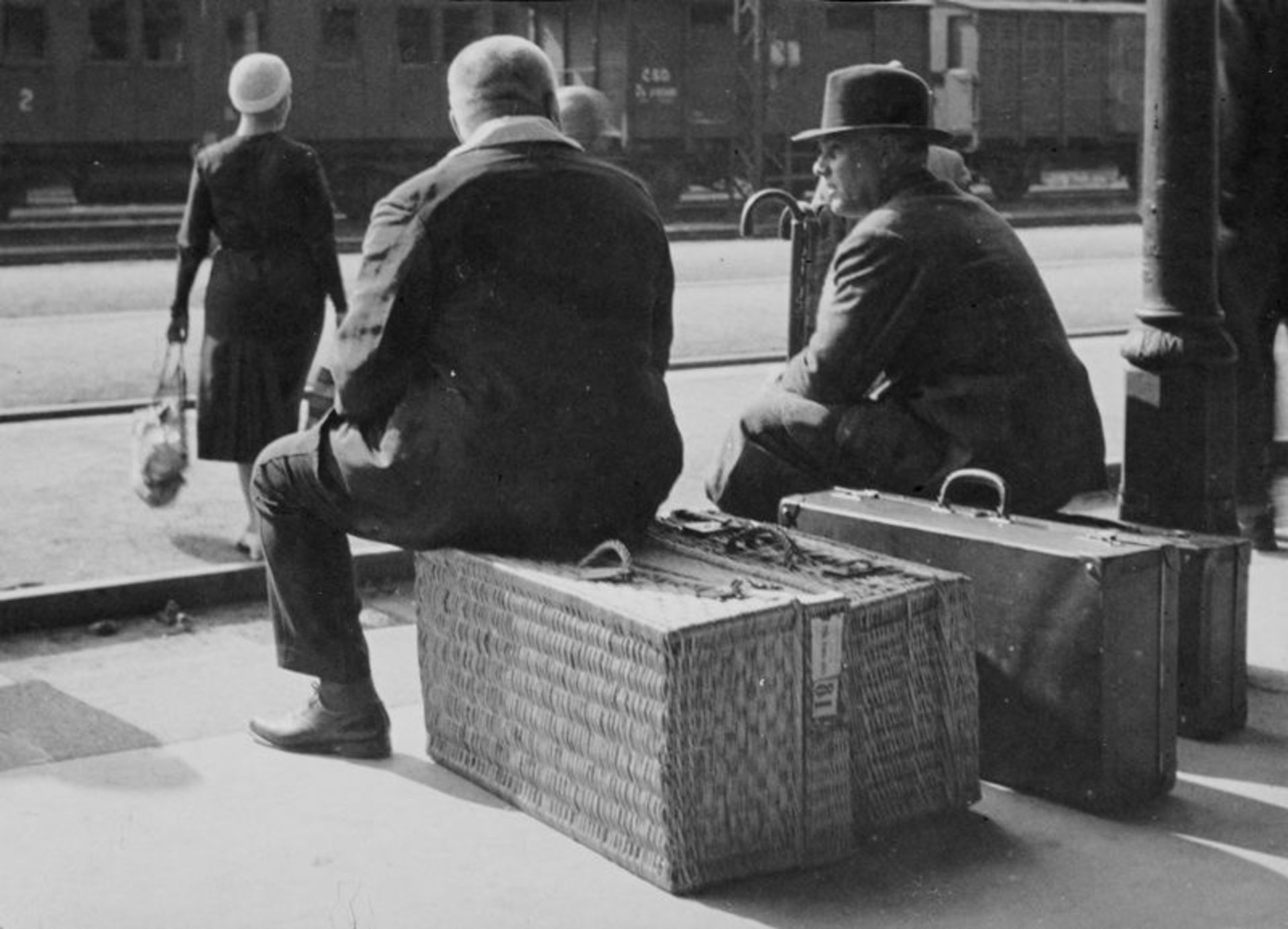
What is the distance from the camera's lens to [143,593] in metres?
6.64

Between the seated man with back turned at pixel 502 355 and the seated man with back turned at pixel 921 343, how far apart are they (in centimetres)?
64

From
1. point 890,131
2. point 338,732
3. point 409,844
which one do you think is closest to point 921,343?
point 890,131

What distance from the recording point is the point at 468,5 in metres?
30.8

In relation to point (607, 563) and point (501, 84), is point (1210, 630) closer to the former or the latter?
point (607, 563)

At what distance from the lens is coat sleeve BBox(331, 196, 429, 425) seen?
4.45 meters

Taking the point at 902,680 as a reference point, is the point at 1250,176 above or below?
above

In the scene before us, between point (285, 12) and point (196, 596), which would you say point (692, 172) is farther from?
point (196, 596)

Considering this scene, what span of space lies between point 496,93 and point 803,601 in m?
1.39

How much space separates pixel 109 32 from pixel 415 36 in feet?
14.3

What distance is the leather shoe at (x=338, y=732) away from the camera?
16.1 ft

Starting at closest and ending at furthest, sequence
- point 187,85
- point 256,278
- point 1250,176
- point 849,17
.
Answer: point 1250,176 < point 256,278 < point 187,85 < point 849,17

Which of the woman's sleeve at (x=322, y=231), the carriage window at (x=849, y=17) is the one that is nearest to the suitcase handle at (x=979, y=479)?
the woman's sleeve at (x=322, y=231)

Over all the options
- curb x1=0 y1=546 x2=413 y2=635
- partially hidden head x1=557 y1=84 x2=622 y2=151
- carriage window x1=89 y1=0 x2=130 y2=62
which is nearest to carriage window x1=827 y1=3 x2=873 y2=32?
carriage window x1=89 y1=0 x2=130 y2=62

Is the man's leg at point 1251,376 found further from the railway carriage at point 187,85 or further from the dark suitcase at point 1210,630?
the railway carriage at point 187,85
